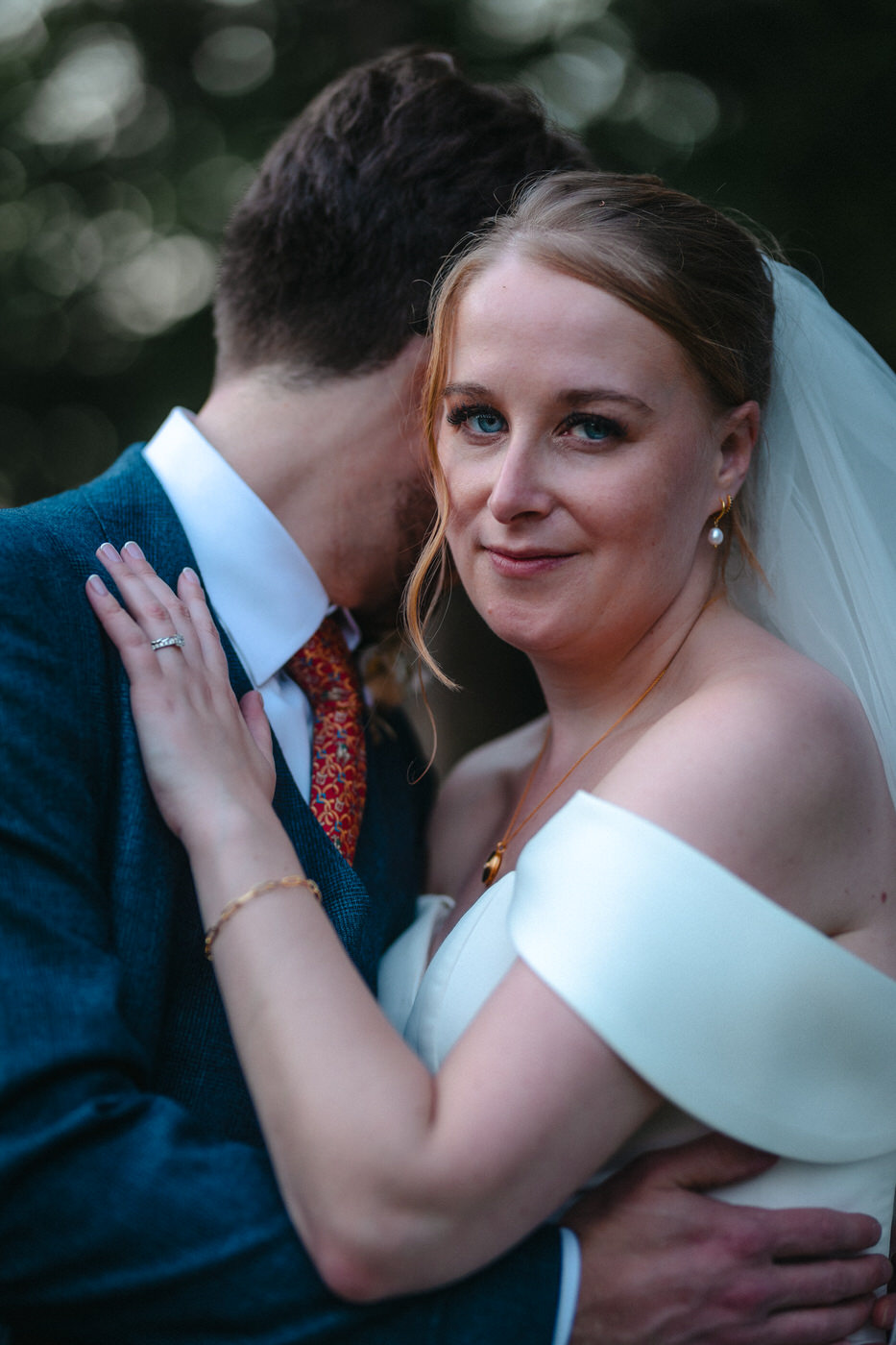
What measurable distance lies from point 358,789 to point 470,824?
1.55ft

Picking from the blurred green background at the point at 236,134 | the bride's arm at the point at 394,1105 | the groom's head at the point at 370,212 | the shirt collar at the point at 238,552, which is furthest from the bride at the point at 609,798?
the blurred green background at the point at 236,134

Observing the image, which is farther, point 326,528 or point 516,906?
point 326,528

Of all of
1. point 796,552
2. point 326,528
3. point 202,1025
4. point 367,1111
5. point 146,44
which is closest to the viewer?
point 367,1111

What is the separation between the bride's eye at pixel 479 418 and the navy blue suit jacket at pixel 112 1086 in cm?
80

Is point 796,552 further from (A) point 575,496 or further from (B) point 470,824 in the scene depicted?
(B) point 470,824

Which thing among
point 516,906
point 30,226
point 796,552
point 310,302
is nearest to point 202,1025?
point 516,906

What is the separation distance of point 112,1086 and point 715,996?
2.83ft

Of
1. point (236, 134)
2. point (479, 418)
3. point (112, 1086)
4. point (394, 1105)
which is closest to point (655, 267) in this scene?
point (479, 418)

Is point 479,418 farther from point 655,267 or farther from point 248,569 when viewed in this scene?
point 248,569

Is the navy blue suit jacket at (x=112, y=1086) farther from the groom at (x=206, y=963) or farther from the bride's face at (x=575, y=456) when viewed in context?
the bride's face at (x=575, y=456)

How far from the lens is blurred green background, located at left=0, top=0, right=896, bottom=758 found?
14.6 feet

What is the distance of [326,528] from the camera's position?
2609 mm

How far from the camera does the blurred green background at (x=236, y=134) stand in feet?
14.6

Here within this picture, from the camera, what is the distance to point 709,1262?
171 centimetres
